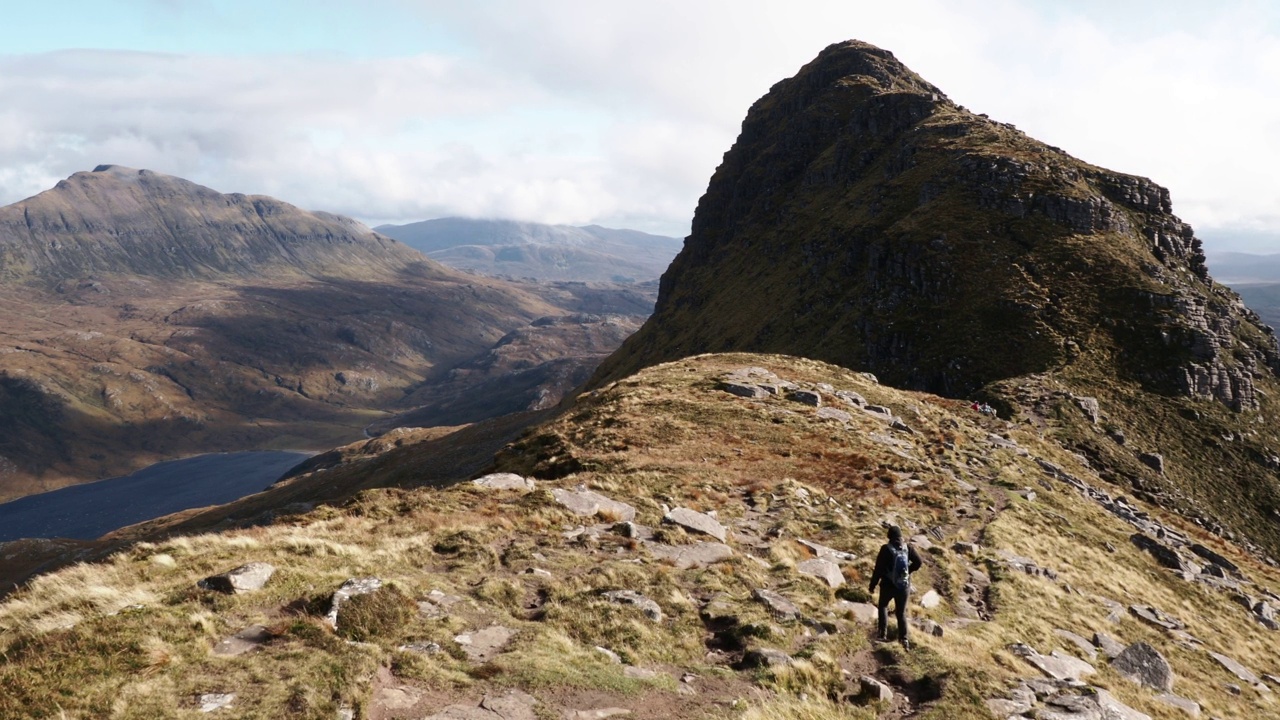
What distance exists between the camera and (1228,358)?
81.1 metres

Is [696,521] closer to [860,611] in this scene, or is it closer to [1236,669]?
[860,611]

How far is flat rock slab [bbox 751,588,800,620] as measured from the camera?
59.4ft

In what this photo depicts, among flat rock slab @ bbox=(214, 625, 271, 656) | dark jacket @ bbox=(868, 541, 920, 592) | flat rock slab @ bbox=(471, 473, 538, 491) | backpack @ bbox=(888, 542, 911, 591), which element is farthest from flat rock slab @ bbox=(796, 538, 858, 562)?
flat rock slab @ bbox=(214, 625, 271, 656)

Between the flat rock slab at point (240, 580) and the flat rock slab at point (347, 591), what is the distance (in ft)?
6.44

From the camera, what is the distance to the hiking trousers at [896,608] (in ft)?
57.0

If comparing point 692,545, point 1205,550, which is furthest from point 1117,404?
point 692,545

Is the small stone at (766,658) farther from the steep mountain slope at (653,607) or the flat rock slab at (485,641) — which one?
the flat rock slab at (485,641)

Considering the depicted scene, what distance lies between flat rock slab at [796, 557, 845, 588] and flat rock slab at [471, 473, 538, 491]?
11451mm

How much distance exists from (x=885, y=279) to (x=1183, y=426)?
4200 cm

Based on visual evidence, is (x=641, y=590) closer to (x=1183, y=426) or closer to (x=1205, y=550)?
(x=1205, y=550)

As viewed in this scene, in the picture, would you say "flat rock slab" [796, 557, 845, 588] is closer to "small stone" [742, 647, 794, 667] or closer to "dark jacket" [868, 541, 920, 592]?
"dark jacket" [868, 541, 920, 592]

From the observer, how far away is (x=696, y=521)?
25.2 m

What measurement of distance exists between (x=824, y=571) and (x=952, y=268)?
84.2 meters

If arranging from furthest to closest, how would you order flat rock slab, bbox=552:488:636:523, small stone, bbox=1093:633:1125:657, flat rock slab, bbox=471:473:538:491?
flat rock slab, bbox=471:473:538:491 < flat rock slab, bbox=552:488:636:523 < small stone, bbox=1093:633:1125:657
